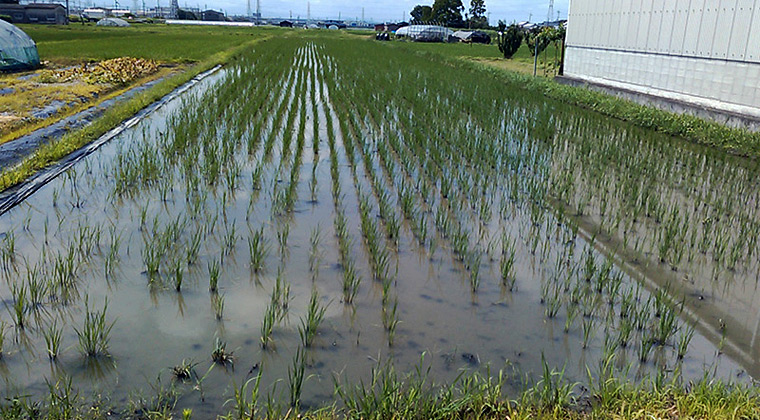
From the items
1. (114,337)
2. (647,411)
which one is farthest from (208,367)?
(647,411)

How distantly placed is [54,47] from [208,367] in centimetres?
2146

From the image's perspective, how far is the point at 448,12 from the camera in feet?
226

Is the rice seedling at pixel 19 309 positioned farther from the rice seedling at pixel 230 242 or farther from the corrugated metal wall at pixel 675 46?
the corrugated metal wall at pixel 675 46

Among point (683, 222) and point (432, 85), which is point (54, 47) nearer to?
point (432, 85)

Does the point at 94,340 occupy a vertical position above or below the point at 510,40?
below

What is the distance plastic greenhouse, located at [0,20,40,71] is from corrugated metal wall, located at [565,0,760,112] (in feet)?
41.5

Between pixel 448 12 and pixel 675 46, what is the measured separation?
2436 inches

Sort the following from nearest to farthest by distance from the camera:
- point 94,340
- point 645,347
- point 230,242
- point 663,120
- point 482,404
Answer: point 482,404, point 94,340, point 645,347, point 230,242, point 663,120

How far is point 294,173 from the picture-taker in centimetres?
590

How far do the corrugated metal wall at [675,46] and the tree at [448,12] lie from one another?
186ft

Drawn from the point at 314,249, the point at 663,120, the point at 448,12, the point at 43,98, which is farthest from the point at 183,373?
the point at 448,12

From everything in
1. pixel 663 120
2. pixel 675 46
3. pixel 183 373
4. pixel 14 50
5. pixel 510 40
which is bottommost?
pixel 183 373

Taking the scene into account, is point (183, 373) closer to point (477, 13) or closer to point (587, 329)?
point (587, 329)

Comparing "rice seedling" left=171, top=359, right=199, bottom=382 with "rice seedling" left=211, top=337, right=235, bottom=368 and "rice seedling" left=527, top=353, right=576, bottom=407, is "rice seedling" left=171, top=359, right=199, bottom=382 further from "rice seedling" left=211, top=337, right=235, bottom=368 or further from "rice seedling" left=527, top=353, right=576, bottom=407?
"rice seedling" left=527, top=353, right=576, bottom=407
